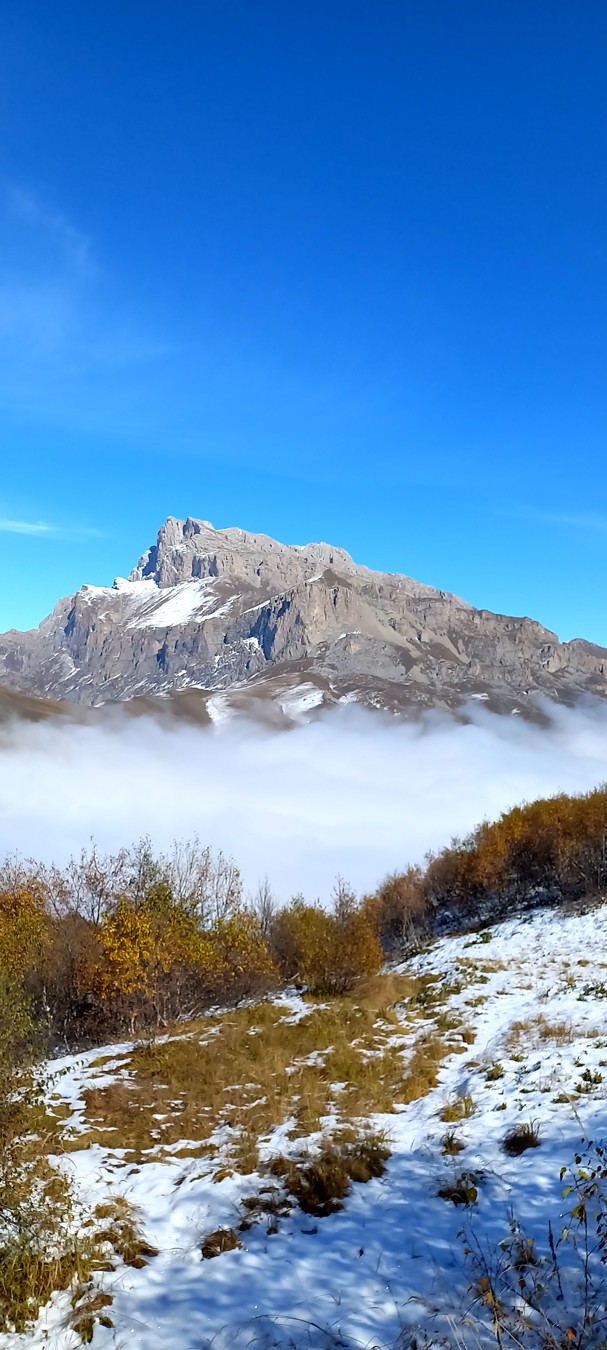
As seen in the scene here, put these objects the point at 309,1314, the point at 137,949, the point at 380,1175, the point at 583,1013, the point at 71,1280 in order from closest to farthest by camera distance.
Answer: the point at 309,1314 → the point at 71,1280 → the point at 380,1175 → the point at 583,1013 → the point at 137,949

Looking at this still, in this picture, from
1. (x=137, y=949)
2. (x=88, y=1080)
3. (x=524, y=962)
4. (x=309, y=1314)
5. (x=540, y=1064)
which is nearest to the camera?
(x=309, y=1314)

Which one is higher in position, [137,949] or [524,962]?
[137,949]

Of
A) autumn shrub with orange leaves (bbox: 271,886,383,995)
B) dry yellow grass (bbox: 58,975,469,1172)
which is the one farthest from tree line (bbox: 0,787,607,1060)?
dry yellow grass (bbox: 58,975,469,1172)

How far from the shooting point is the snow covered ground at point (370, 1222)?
10242 millimetres

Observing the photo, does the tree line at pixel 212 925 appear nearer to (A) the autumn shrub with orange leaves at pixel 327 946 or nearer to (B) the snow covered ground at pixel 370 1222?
(A) the autumn shrub with orange leaves at pixel 327 946

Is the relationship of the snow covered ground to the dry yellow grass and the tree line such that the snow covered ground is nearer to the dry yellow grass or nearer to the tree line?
the dry yellow grass

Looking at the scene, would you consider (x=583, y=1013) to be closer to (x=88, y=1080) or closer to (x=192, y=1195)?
(x=192, y=1195)

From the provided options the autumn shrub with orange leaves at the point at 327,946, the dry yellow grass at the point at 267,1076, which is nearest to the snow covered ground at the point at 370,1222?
the dry yellow grass at the point at 267,1076

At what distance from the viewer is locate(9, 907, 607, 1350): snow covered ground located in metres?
10.2

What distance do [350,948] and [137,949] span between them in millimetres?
12668

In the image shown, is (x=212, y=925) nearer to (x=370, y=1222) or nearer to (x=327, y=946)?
(x=327, y=946)

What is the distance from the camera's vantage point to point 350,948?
41000mm

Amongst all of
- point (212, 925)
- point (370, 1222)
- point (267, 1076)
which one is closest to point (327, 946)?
point (212, 925)

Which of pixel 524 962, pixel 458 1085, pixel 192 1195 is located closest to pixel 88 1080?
pixel 192 1195
